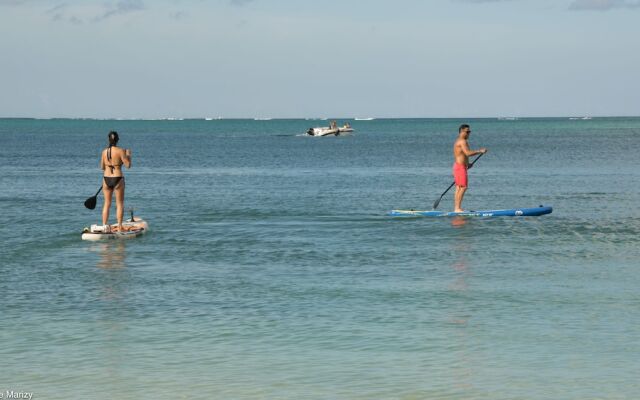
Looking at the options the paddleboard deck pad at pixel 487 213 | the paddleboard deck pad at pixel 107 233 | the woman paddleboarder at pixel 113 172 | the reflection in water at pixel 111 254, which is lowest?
the reflection in water at pixel 111 254

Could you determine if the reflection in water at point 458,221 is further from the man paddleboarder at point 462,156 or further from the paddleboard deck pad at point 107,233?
the paddleboard deck pad at point 107,233

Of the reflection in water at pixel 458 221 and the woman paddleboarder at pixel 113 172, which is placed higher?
the woman paddleboarder at pixel 113 172

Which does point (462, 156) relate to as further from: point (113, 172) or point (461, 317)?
point (461, 317)

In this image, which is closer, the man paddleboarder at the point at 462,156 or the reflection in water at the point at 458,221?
the reflection in water at the point at 458,221

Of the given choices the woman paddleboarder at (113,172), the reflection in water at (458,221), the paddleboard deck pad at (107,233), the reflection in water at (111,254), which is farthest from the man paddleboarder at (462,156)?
the reflection in water at (111,254)

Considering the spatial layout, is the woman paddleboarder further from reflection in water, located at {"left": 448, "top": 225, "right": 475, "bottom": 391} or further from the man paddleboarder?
the man paddleboarder

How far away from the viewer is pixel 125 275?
61.0 feet

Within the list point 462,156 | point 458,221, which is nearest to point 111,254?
point 458,221

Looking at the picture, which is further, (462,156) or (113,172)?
(462,156)

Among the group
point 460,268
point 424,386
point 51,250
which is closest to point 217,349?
point 424,386

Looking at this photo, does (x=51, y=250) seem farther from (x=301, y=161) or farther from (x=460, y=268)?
(x=301, y=161)

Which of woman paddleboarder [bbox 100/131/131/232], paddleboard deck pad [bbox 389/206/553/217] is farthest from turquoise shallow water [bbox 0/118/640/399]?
woman paddleboarder [bbox 100/131/131/232]

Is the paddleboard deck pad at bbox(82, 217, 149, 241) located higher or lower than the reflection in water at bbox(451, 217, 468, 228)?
lower

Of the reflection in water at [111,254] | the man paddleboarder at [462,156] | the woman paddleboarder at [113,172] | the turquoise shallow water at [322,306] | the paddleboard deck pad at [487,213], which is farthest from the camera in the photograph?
the paddleboard deck pad at [487,213]
